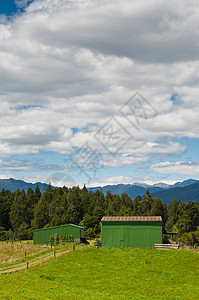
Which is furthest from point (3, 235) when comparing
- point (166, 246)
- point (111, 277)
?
point (111, 277)

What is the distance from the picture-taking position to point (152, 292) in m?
26.1

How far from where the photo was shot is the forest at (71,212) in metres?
95.1

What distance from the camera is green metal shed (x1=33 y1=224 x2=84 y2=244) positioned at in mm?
60938

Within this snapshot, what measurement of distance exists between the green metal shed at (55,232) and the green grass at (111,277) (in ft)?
55.0

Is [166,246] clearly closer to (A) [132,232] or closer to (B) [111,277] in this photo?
(A) [132,232]

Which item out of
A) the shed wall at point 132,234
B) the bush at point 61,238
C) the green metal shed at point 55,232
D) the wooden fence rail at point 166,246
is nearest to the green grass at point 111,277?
the wooden fence rail at point 166,246

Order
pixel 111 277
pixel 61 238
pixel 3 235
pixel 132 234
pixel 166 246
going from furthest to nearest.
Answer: pixel 3 235 → pixel 61 238 → pixel 132 234 → pixel 166 246 → pixel 111 277

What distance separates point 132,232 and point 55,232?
887 inches

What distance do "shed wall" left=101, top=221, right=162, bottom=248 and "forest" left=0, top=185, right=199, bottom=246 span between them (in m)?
39.6

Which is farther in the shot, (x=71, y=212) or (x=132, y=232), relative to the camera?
(x=71, y=212)

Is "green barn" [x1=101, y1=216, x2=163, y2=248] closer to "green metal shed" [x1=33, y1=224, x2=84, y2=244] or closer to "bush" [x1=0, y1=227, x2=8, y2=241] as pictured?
"green metal shed" [x1=33, y1=224, x2=84, y2=244]

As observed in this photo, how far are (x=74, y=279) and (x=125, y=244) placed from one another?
17806mm

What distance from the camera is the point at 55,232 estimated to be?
210ft

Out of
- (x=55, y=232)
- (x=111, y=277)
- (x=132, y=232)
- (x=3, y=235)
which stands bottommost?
(x=3, y=235)
